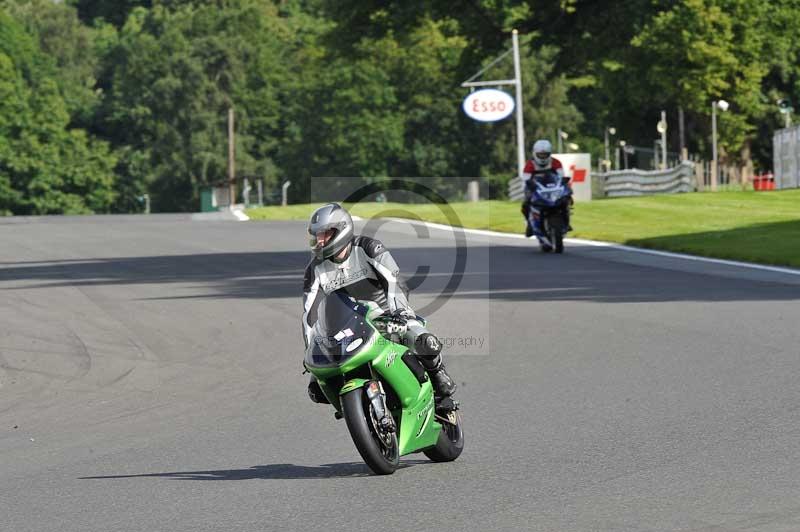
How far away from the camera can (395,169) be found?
118812 mm

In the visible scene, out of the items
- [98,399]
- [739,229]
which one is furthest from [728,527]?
[739,229]

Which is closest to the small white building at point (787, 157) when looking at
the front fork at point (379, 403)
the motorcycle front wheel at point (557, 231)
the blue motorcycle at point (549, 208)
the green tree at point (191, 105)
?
the blue motorcycle at point (549, 208)

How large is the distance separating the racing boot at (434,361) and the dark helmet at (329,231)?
2.15 feet

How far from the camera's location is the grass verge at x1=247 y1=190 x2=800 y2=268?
85.9 ft

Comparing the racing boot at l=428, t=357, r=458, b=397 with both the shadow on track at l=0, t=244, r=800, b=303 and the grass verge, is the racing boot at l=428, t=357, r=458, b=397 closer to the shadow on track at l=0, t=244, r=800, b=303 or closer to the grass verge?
the shadow on track at l=0, t=244, r=800, b=303

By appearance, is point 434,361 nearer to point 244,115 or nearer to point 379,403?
point 379,403

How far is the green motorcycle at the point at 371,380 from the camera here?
7.89m

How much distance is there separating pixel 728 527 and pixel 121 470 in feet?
11.8

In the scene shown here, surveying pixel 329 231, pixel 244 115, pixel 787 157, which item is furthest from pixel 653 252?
pixel 244 115

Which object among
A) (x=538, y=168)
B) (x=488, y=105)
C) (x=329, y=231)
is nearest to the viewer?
(x=329, y=231)

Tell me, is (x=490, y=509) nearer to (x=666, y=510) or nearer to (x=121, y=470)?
(x=666, y=510)

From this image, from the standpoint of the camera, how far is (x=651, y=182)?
5338cm

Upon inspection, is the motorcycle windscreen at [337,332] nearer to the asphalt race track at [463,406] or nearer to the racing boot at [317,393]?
the racing boot at [317,393]

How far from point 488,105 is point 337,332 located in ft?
173
